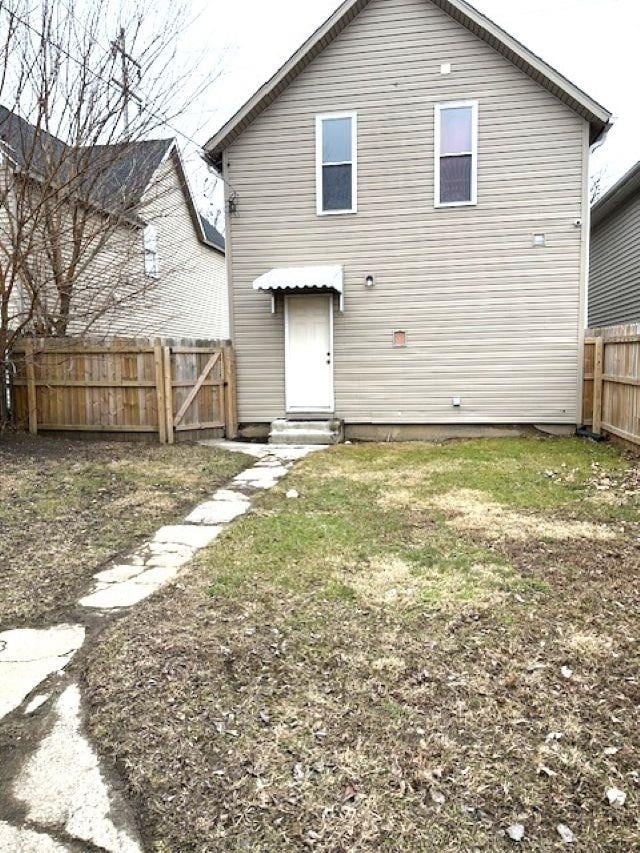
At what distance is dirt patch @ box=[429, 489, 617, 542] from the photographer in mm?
4703

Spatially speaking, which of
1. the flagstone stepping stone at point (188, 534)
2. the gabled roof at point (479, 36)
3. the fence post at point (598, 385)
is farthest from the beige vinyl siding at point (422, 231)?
the flagstone stepping stone at point (188, 534)

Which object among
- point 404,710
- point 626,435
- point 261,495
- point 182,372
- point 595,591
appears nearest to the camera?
point 404,710

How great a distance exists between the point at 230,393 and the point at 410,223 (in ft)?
13.0

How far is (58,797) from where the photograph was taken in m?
2.04

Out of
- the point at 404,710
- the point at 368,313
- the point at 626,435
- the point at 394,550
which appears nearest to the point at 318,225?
the point at 368,313

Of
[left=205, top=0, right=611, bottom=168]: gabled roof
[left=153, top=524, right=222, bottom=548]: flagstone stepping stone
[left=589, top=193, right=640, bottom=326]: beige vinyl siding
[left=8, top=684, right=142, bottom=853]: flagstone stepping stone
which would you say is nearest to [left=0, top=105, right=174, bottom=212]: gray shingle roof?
[left=205, top=0, right=611, bottom=168]: gabled roof

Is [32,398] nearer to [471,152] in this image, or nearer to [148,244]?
[148,244]

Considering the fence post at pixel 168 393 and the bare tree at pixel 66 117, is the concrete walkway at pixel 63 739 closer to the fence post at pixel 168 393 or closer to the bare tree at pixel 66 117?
the fence post at pixel 168 393

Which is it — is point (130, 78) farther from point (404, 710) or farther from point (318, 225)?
point (404, 710)

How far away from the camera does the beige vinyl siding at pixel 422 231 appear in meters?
9.33

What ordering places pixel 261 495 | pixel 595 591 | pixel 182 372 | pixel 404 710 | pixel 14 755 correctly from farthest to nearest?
pixel 182 372, pixel 261 495, pixel 595 591, pixel 404 710, pixel 14 755

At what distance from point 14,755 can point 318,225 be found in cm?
896

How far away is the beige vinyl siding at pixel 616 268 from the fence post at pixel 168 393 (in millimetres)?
9210

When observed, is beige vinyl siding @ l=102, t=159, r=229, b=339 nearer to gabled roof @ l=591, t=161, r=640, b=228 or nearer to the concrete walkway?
gabled roof @ l=591, t=161, r=640, b=228
